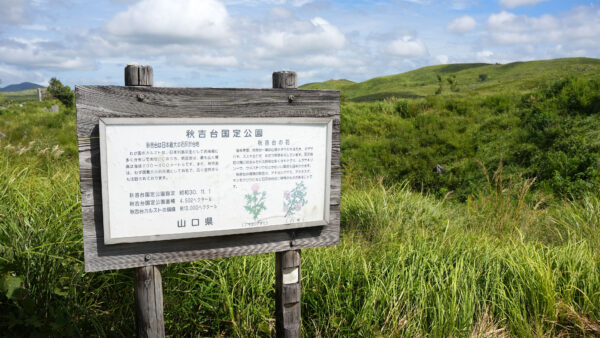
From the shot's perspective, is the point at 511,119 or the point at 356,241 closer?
the point at 356,241

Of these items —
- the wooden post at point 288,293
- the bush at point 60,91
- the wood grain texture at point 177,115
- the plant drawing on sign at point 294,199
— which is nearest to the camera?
the wood grain texture at point 177,115

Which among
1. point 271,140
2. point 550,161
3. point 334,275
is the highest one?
point 271,140

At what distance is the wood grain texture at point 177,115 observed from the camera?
2312mm

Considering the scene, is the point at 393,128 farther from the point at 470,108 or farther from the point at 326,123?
the point at 326,123

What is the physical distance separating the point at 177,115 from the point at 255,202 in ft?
2.28

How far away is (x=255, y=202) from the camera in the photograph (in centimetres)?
259

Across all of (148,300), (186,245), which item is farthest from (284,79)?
(148,300)

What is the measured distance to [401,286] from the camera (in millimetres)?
3062

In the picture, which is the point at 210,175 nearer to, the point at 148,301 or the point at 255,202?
the point at 255,202

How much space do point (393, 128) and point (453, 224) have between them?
8689 millimetres

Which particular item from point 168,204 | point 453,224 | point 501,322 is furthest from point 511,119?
point 168,204

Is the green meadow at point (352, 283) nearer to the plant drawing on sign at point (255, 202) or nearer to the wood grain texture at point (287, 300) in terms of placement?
the wood grain texture at point (287, 300)

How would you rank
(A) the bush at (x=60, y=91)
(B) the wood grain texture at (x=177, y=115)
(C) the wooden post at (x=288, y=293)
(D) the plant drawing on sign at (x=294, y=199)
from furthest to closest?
(A) the bush at (x=60, y=91), (C) the wooden post at (x=288, y=293), (D) the plant drawing on sign at (x=294, y=199), (B) the wood grain texture at (x=177, y=115)

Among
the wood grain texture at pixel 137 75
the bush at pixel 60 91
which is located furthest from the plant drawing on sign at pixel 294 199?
the bush at pixel 60 91
